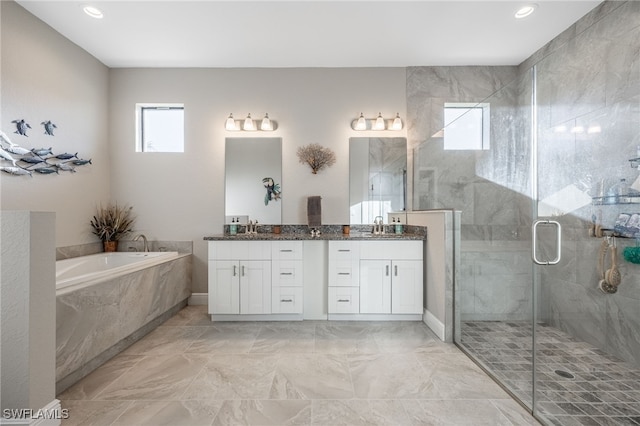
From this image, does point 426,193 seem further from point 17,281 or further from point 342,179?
point 17,281

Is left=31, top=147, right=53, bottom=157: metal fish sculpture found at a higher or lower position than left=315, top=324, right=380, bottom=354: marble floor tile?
higher

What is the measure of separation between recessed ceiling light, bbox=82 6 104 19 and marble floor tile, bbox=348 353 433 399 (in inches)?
142

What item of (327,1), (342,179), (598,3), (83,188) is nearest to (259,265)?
(342,179)

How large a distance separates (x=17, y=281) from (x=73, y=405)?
0.87m

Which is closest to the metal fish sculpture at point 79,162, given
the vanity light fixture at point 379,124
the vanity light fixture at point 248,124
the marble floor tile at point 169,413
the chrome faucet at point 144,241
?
the chrome faucet at point 144,241

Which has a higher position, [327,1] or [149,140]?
[327,1]

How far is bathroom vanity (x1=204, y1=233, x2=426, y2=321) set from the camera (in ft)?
9.91

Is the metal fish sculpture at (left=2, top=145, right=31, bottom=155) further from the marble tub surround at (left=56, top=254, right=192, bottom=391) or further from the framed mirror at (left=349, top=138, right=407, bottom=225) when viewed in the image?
the framed mirror at (left=349, top=138, right=407, bottom=225)

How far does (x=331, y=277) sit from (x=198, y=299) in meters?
1.75

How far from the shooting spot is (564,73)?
2355 millimetres

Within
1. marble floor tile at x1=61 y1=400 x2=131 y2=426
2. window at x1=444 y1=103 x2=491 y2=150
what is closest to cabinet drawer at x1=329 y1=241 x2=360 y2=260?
window at x1=444 y1=103 x2=491 y2=150

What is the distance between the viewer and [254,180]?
3605mm

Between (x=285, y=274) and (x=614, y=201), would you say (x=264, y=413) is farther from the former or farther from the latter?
(x=614, y=201)

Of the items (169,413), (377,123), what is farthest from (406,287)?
(169,413)
